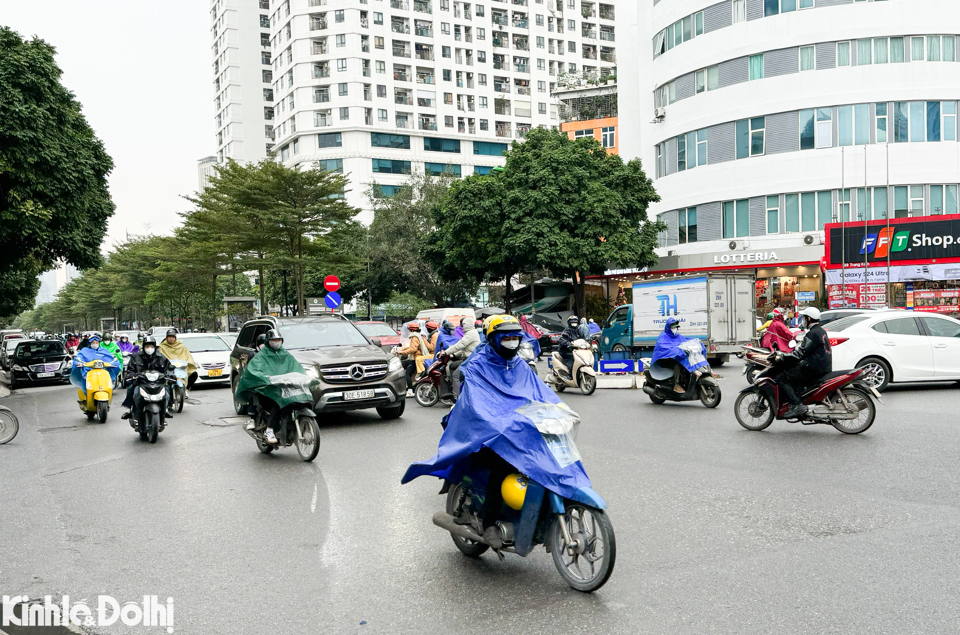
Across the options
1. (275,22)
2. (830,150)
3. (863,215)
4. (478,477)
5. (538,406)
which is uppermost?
(275,22)

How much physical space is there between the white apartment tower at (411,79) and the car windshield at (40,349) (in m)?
48.8

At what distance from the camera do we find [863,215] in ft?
118

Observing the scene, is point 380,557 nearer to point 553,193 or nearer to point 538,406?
point 538,406

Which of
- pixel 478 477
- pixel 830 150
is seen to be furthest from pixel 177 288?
pixel 478 477

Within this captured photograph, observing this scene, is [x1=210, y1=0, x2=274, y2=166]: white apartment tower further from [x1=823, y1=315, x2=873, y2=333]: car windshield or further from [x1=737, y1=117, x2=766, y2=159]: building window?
[x1=823, y1=315, x2=873, y2=333]: car windshield

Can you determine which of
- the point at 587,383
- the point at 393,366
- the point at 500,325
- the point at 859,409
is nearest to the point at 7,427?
the point at 393,366

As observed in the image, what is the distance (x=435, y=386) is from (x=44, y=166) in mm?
12256

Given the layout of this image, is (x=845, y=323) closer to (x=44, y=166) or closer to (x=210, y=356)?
(x=210, y=356)

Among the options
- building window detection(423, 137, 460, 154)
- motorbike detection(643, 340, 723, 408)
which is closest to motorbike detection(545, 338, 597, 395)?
motorbike detection(643, 340, 723, 408)

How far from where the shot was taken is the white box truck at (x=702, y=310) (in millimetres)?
20844

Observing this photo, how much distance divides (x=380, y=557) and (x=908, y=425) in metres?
8.23

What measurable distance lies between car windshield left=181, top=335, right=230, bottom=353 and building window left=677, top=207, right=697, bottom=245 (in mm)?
26759

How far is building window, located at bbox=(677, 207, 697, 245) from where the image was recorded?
4116 centimetres

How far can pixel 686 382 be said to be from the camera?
44.2ft
